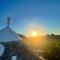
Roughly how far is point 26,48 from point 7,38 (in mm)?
3713

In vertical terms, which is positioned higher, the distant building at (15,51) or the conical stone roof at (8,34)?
the conical stone roof at (8,34)

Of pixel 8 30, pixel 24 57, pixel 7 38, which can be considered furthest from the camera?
pixel 7 38

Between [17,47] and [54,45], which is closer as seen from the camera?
[17,47]

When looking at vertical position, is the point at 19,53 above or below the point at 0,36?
below

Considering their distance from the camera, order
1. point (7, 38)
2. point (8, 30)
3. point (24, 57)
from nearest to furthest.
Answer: point (24, 57) < point (8, 30) < point (7, 38)

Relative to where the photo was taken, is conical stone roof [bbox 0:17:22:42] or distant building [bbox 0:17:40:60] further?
conical stone roof [bbox 0:17:22:42]

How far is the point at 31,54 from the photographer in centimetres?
1154

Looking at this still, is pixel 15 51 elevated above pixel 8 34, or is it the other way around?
pixel 8 34

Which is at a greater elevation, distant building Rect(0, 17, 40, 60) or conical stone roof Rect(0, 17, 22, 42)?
conical stone roof Rect(0, 17, 22, 42)

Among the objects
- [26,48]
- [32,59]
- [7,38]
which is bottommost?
[32,59]

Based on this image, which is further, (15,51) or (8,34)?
(8,34)

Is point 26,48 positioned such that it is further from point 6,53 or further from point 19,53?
point 6,53

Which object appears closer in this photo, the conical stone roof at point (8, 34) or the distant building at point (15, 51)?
the distant building at point (15, 51)

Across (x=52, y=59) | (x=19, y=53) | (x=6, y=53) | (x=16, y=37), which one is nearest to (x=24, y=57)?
(x=19, y=53)
